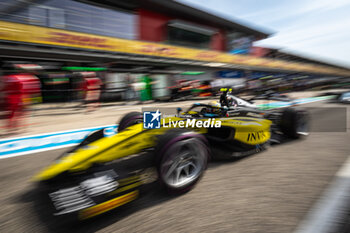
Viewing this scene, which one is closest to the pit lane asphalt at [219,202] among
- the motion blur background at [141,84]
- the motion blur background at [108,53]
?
the motion blur background at [141,84]

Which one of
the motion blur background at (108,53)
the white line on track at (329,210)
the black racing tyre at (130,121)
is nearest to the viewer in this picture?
the white line on track at (329,210)

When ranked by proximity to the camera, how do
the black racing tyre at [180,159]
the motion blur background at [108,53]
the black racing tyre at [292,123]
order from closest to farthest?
the black racing tyre at [180,159] < the black racing tyre at [292,123] < the motion blur background at [108,53]

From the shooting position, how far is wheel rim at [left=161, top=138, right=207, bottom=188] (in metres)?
1.86

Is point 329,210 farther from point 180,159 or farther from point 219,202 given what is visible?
point 180,159

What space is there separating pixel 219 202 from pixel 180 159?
0.52m

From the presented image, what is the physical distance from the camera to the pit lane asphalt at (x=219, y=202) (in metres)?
1.53

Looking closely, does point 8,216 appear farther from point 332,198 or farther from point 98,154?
point 332,198

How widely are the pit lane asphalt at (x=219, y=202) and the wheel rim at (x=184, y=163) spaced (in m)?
0.15

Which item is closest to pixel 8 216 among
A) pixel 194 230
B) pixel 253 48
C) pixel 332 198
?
pixel 194 230

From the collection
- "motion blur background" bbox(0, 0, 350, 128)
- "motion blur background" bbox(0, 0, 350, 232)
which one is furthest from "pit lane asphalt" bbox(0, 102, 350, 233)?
"motion blur background" bbox(0, 0, 350, 128)

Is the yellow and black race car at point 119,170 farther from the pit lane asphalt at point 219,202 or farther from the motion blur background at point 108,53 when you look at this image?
the motion blur background at point 108,53

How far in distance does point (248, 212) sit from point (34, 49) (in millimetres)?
9225

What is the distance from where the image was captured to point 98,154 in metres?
1.90

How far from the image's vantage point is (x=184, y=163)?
2.01 m
